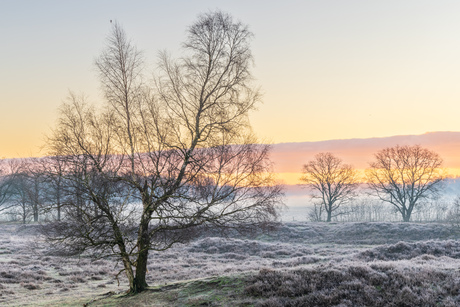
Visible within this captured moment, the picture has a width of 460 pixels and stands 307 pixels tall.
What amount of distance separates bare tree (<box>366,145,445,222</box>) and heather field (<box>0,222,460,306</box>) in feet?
58.9

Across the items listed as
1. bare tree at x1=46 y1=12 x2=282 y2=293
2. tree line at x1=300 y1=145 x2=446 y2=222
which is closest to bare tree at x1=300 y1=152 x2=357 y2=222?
tree line at x1=300 y1=145 x2=446 y2=222

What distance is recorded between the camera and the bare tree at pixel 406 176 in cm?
6119

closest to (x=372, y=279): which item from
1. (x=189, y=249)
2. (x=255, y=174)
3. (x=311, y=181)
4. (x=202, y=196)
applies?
(x=255, y=174)

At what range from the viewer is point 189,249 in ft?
132

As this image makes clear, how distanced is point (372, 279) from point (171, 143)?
951 centimetres

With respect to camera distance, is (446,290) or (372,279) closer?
(446,290)

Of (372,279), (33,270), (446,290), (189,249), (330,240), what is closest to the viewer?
(446,290)

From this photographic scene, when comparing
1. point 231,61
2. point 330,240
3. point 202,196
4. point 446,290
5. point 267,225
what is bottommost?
point 330,240

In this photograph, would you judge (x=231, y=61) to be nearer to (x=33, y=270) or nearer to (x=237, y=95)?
(x=237, y=95)

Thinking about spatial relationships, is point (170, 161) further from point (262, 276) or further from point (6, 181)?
point (6, 181)

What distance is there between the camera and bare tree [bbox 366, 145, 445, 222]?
61.2 meters

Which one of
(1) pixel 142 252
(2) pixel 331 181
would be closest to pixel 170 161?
(1) pixel 142 252

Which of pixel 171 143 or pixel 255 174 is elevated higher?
pixel 171 143

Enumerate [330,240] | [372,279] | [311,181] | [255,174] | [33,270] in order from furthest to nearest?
[311,181] < [330,240] < [33,270] < [255,174] < [372,279]
